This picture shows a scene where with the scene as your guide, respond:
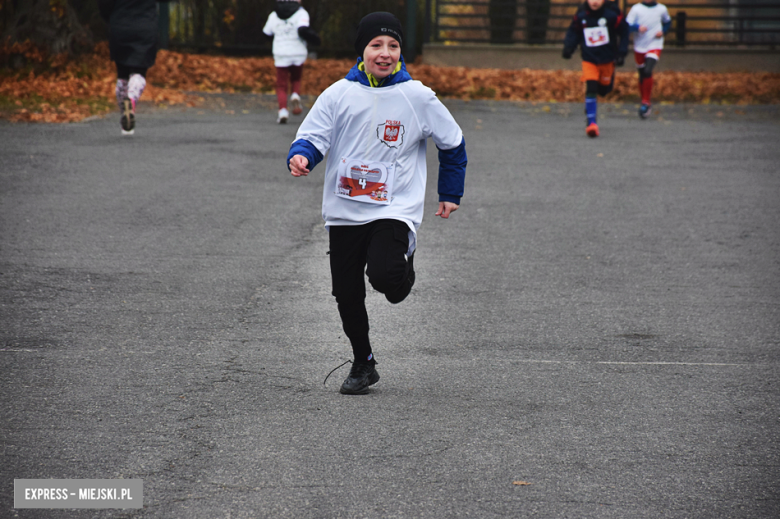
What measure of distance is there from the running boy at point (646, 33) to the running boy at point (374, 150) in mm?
11386

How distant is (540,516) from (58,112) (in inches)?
462

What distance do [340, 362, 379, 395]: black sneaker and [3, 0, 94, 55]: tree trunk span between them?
45.7ft

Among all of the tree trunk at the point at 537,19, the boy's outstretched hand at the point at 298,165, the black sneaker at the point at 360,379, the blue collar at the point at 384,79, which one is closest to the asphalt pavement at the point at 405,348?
the black sneaker at the point at 360,379

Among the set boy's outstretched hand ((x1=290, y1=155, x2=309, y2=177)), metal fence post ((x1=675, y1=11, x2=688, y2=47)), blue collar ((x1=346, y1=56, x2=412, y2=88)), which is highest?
metal fence post ((x1=675, y1=11, x2=688, y2=47))

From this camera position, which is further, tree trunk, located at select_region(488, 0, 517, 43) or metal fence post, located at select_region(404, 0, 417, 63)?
tree trunk, located at select_region(488, 0, 517, 43)

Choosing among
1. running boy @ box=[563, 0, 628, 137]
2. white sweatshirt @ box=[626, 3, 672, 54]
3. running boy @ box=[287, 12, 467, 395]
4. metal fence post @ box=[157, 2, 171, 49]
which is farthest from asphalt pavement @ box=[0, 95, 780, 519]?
metal fence post @ box=[157, 2, 171, 49]

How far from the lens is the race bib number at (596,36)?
492 inches

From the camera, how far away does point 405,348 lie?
491 centimetres

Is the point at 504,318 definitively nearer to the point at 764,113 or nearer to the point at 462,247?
the point at 462,247

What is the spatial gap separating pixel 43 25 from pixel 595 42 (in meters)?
9.91

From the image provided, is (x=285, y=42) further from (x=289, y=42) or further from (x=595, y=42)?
(x=595, y=42)

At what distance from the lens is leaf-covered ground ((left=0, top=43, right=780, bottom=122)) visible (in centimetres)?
1417

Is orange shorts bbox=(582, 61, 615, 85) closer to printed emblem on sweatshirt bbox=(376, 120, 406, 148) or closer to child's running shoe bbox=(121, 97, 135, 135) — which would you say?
child's running shoe bbox=(121, 97, 135, 135)

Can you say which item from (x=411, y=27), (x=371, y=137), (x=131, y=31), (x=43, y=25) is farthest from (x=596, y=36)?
(x=411, y=27)
